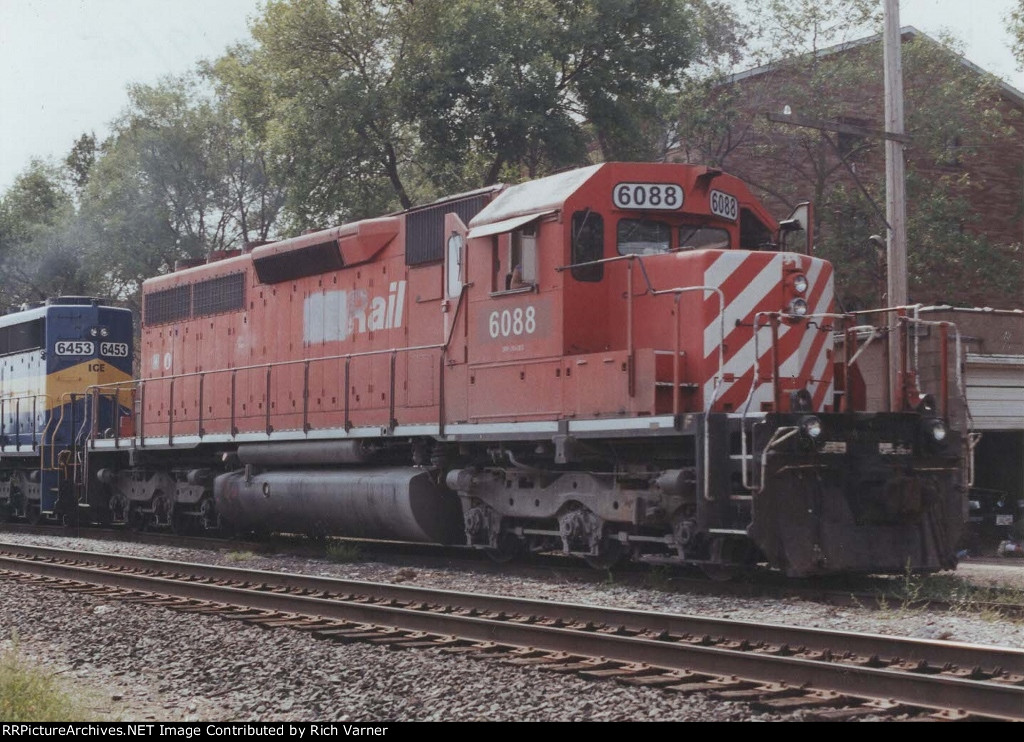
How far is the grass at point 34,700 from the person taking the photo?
555 cm

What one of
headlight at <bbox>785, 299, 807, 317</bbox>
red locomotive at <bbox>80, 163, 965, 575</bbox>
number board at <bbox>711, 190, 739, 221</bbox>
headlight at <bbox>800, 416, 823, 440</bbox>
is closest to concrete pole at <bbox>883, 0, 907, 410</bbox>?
red locomotive at <bbox>80, 163, 965, 575</bbox>

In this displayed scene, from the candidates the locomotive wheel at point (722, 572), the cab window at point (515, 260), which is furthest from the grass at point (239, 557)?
the locomotive wheel at point (722, 572)

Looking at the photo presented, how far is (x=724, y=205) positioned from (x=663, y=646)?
5.16 m

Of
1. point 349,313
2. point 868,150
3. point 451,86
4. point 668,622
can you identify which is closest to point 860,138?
point 868,150

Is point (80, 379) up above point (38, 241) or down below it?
below

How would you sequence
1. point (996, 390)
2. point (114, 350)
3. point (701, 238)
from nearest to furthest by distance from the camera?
point (701, 238) → point (996, 390) → point (114, 350)

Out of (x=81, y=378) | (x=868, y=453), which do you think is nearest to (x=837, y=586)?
(x=868, y=453)

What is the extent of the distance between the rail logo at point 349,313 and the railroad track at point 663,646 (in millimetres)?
3569

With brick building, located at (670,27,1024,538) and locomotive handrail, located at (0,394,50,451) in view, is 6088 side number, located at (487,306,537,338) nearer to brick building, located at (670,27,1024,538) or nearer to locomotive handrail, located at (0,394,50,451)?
locomotive handrail, located at (0,394,50,451)

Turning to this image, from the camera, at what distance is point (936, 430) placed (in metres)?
9.66

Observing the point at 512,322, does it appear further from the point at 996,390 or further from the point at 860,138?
the point at 860,138

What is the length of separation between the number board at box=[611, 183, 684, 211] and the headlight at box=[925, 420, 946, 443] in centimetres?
277

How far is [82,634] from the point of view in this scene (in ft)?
27.7

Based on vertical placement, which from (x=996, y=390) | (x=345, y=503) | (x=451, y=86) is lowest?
(x=345, y=503)
